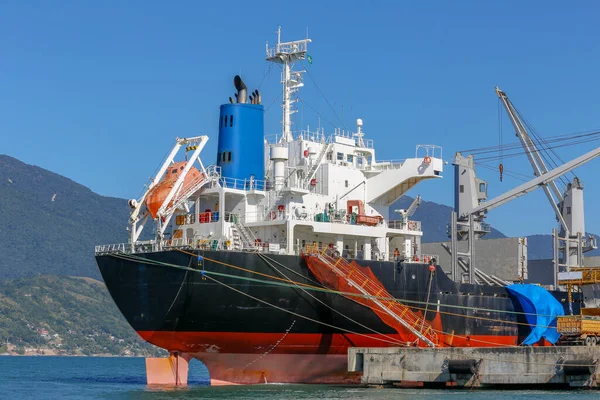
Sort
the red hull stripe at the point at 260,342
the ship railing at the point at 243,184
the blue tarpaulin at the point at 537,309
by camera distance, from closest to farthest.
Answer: the red hull stripe at the point at 260,342, the ship railing at the point at 243,184, the blue tarpaulin at the point at 537,309

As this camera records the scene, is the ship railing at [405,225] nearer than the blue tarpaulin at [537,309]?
Yes

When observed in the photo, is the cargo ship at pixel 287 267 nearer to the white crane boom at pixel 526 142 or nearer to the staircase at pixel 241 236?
the staircase at pixel 241 236

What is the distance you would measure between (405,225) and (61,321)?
115920 mm

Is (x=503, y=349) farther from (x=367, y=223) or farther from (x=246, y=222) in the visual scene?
(x=246, y=222)

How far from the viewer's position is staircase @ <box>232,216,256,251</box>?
35.3 meters

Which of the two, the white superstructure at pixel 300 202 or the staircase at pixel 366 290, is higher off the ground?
the white superstructure at pixel 300 202

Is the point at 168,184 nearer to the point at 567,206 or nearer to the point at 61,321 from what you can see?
the point at 567,206

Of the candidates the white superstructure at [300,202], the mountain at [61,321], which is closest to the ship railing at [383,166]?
the white superstructure at [300,202]

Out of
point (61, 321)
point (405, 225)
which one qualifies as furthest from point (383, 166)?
point (61, 321)

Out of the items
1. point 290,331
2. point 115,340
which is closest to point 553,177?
point 290,331

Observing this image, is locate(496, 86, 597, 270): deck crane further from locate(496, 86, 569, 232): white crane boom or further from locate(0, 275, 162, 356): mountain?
locate(0, 275, 162, 356): mountain

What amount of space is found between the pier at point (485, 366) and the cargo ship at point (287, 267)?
191 cm

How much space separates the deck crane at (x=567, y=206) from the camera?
4597 centimetres

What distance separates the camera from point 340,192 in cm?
3891
